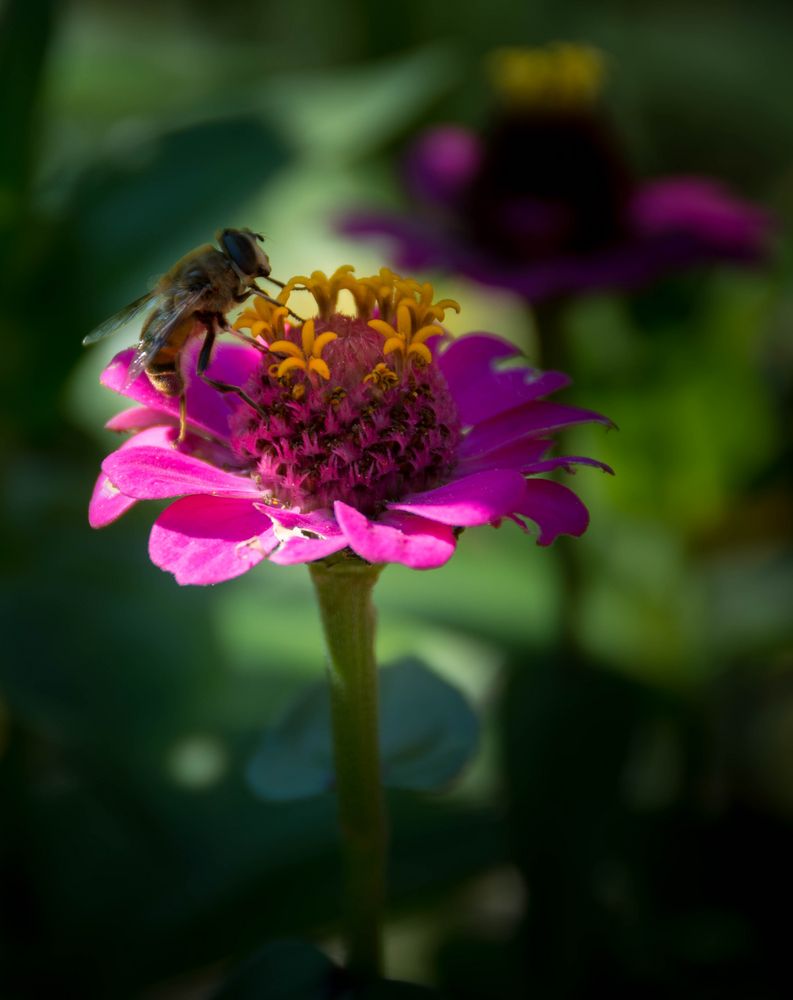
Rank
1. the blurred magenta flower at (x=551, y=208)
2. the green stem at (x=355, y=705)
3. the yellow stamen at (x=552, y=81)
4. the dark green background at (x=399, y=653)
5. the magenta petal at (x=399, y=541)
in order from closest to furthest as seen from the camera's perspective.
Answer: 1. the magenta petal at (x=399, y=541)
2. the green stem at (x=355, y=705)
3. the dark green background at (x=399, y=653)
4. the blurred magenta flower at (x=551, y=208)
5. the yellow stamen at (x=552, y=81)

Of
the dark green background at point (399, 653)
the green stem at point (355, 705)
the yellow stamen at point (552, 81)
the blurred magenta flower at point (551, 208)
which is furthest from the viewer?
the yellow stamen at point (552, 81)

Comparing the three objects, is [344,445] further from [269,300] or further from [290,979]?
[290,979]

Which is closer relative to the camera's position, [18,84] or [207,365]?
[207,365]

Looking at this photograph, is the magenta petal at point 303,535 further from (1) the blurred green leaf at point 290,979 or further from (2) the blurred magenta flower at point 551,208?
(2) the blurred magenta flower at point 551,208

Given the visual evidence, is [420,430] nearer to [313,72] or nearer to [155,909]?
[155,909]

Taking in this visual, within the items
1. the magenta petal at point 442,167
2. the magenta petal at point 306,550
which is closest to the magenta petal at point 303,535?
the magenta petal at point 306,550

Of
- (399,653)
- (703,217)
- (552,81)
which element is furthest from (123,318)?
(552,81)

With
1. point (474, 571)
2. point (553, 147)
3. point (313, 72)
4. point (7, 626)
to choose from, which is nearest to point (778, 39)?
point (313, 72)

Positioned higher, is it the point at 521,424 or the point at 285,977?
the point at 521,424
